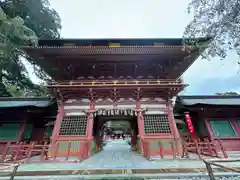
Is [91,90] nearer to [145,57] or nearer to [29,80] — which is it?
[145,57]

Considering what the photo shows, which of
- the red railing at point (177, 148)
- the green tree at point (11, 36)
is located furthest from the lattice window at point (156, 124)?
the green tree at point (11, 36)

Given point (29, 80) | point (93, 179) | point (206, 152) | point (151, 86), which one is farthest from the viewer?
point (29, 80)

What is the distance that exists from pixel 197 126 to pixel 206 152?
2406mm

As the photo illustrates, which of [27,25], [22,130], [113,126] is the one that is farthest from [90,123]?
[113,126]

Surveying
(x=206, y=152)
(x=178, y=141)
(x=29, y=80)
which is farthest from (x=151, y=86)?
(x=29, y=80)

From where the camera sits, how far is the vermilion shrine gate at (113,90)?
24.8ft

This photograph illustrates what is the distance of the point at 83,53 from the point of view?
8258 millimetres

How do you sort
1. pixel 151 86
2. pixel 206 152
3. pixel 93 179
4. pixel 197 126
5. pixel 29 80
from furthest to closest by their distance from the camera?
pixel 29 80, pixel 197 126, pixel 151 86, pixel 206 152, pixel 93 179

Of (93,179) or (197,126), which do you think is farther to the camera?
(197,126)

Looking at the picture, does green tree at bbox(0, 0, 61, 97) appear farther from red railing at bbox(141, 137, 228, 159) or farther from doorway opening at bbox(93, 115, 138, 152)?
red railing at bbox(141, 137, 228, 159)

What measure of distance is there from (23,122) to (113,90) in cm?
651

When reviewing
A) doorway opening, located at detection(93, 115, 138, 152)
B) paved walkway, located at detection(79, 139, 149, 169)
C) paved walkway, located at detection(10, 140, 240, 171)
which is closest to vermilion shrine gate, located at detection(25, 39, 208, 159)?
paved walkway, located at detection(79, 139, 149, 169)

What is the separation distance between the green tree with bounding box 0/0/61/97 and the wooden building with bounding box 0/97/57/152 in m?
5.79

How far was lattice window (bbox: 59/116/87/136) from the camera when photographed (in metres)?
7.68
